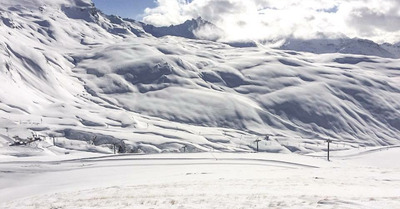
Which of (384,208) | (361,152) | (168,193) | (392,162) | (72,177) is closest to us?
(384,208)

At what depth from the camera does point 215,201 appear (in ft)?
83.1

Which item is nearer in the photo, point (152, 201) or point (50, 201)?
point (152, 201)

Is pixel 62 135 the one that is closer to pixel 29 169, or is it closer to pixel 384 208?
pixel 29 169

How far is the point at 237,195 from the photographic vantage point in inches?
1072

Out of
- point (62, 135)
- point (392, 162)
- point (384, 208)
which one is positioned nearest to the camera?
point (384, 208)

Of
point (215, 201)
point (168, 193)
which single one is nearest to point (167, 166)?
point (168, 193)

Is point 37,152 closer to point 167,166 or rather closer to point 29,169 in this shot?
point 29,169

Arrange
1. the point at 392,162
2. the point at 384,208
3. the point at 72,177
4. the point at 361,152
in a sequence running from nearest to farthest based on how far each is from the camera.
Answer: the point at 384,208
the point at 72,177
the point at 392,162
the point at 361,152

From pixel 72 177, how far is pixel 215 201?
3037 centimetres

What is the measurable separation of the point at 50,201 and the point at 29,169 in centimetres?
2939

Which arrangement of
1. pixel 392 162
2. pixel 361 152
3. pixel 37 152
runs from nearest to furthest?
pixel 392 162 < pixel 37 152 < pixel 361 152

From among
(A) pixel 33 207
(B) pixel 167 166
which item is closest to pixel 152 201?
(A) pixel 33 207

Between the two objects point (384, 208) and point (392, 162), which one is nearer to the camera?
point (384, 208)

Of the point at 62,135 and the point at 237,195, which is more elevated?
the point at 62,135
